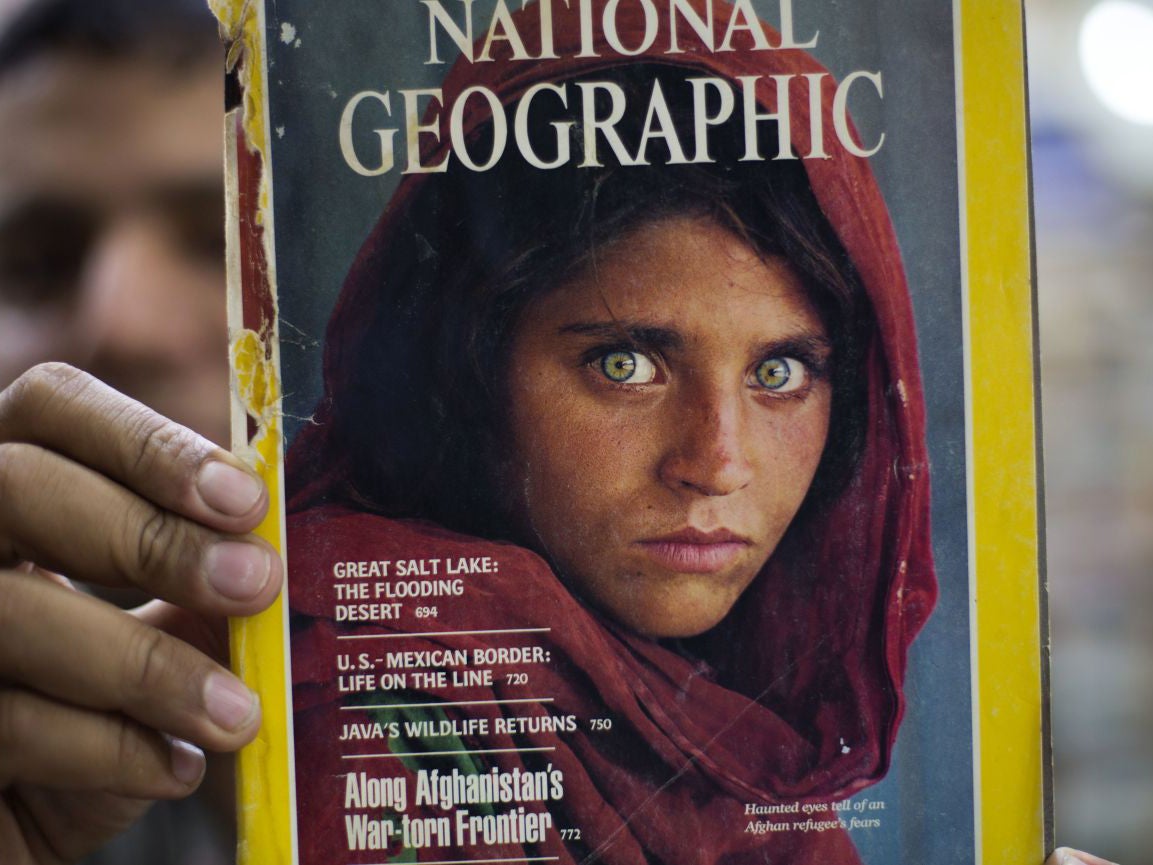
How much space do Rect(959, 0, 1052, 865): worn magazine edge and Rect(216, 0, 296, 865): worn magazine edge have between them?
38cm

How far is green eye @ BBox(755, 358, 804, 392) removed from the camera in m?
0.55

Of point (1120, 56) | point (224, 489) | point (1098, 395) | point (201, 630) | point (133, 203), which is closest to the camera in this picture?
point (224, 489)

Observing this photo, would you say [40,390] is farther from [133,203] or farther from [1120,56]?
[1120,56]

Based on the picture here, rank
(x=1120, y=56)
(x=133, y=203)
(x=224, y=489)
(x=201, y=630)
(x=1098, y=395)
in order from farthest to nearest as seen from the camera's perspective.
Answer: (x=1098, y=395) < (x=1120, y=56) < (x=133, y=203) < (x=201, y=630) < (x=224, y=489)

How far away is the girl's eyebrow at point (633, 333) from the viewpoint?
551mm

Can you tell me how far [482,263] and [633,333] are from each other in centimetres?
9

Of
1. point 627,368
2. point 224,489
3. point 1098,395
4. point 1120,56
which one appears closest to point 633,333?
point 627,368

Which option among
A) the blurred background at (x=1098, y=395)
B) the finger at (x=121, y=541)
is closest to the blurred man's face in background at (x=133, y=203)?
the finger at (x=121, y=541)

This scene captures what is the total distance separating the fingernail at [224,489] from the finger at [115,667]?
0.08m

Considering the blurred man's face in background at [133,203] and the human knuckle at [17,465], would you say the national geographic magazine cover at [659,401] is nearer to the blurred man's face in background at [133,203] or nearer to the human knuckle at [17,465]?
the human knuckle at [17,465]

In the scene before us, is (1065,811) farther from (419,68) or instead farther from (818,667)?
(419,68)

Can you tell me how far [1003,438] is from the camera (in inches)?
21.6

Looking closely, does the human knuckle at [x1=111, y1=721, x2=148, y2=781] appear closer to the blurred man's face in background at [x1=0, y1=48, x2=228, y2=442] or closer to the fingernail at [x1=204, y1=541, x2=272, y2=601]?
the fingernail at [x1=204, y1=541, x2=272, y2=601]

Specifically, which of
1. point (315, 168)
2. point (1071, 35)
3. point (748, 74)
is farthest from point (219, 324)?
point (1071, 35)
